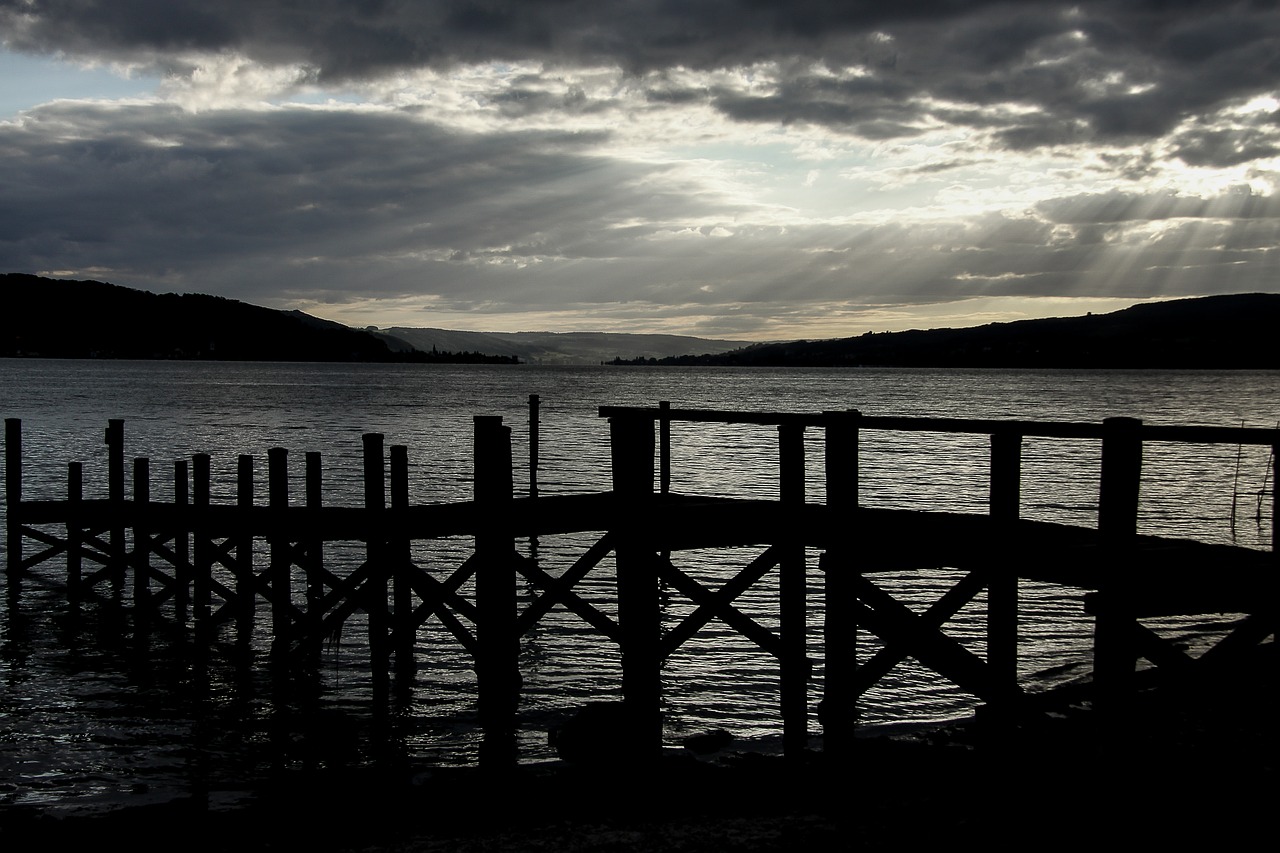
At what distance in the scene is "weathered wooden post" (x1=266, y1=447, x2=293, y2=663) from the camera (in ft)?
48.2

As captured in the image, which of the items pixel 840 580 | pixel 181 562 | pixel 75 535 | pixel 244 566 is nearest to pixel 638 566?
pixel 840 580

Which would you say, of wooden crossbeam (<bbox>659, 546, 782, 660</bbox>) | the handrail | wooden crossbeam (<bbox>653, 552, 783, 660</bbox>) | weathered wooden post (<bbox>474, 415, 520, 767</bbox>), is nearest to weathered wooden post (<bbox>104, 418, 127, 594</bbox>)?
weathered wooden post (<bbox>474, 415, 520, 767</bbox>)

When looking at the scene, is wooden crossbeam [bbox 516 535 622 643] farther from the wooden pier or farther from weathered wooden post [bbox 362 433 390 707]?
weathered wooden post [bbox 362 433 390 707]

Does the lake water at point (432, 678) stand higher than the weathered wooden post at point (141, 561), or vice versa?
the weathered wooden post at point (141, 561)

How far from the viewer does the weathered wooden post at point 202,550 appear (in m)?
16.1

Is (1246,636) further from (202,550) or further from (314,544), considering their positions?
(202,550)

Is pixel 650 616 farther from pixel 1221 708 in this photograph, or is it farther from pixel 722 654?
pixel 1221 708

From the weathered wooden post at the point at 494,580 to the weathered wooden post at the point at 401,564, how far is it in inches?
58.1

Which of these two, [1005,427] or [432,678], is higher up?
[1005,427]

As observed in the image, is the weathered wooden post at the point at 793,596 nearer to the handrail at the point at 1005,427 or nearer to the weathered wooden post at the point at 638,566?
the handrail at the point at 1005,427

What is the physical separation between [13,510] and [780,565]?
16.0 metres

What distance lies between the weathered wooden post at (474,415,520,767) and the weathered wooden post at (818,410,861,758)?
A: 3883mm

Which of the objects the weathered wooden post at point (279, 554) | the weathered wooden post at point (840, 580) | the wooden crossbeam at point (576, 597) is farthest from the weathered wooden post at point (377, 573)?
the weathered wooden post at point (840, 580)

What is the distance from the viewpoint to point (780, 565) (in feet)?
37.1
